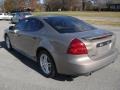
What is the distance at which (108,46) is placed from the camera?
5332mm

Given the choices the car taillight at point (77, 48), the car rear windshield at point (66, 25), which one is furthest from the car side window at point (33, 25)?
the car taillight at point (77, 48)

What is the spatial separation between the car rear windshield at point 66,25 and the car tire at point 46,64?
71 cm

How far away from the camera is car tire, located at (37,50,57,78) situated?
17.7ft

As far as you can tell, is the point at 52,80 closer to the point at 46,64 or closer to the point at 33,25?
the point at 46,64

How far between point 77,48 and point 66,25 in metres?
1.24

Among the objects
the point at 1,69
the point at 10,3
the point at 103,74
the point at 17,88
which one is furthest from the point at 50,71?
the point at 10,3

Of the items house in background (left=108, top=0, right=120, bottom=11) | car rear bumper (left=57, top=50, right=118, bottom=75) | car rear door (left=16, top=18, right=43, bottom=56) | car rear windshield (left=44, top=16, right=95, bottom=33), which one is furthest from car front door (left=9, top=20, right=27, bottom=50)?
house in background (left=108, top=0, right=120, bottom=11)

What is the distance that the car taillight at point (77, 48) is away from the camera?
476 cm

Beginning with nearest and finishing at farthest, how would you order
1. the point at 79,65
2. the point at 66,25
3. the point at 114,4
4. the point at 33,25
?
the point at 79,65, the point at 66,25, the point at 33,25, the point at 114,4

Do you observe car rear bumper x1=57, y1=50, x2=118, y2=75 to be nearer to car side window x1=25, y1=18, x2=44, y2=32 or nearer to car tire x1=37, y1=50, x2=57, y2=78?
car tire x1=37, y1=50, x2=57, y2=78

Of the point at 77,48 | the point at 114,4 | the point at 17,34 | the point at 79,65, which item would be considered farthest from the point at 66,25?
the point at 114,4

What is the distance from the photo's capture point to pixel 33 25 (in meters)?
6.46

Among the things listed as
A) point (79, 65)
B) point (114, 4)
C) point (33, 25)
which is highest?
point (114, 4)

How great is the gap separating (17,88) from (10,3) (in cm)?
6696
